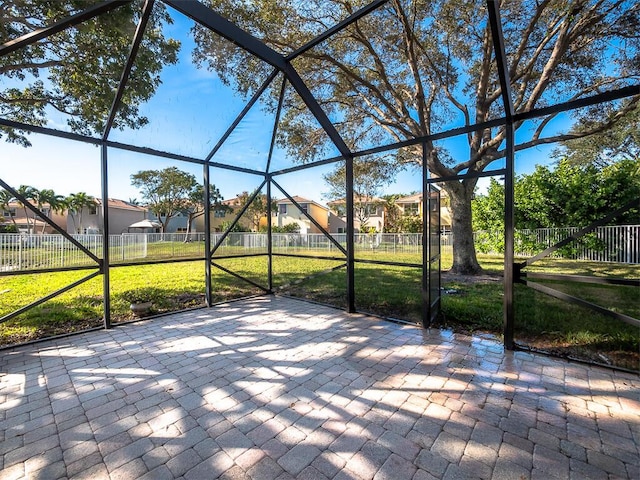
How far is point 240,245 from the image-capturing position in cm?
640

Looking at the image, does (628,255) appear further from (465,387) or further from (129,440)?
(129,440)

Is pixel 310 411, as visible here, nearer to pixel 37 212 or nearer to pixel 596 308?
pixel 596 308

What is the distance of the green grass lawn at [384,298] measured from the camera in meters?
3.53

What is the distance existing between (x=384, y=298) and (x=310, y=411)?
388 cm

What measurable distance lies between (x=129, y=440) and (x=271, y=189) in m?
4.96

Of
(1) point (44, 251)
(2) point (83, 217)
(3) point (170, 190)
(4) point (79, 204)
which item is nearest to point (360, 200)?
(3) point (170, 190)

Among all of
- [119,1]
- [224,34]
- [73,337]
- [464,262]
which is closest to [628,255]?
[464,262]

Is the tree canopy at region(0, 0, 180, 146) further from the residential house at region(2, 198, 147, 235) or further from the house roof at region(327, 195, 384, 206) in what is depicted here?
the house roof at region(327, 195, 384, 206)

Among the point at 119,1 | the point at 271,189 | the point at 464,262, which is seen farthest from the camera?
the point at 464,262

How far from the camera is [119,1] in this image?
2375mm

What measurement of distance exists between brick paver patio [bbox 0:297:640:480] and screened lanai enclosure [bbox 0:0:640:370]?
85cm

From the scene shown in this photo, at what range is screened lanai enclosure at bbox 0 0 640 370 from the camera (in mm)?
3289

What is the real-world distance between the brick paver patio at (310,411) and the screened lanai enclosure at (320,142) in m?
0.85

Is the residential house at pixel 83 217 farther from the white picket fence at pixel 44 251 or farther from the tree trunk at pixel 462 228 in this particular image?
the tree trunk at pixel 462 228
